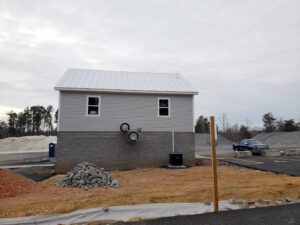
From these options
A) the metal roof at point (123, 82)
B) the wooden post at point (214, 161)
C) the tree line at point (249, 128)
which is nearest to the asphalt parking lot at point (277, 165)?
the metal roof at point (123, 82)

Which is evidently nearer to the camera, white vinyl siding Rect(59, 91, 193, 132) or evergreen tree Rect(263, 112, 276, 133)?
white vinyl siding Rect(59, 91, 193, 132)

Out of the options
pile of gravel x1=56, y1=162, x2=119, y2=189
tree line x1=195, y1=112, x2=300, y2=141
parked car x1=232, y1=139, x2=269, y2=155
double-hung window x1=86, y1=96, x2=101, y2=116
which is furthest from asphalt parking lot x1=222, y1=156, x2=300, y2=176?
tree line x1=195, y1=112, x2=300, y2=141

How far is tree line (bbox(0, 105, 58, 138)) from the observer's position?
5456 cm

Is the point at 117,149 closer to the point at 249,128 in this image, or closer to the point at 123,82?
the point at 123,82

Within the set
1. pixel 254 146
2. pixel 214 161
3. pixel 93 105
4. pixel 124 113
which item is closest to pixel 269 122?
pixel 254 146

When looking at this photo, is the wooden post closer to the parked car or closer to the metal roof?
the metal roof

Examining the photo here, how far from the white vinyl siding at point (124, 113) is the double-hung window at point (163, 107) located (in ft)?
0.76

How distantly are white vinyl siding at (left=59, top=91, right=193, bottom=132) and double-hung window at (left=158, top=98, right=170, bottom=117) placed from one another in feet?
0.76

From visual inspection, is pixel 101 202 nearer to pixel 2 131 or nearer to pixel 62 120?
pixel 62 120

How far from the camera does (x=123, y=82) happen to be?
16.7 meters

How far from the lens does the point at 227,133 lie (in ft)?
202

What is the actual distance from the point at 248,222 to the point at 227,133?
194 feet

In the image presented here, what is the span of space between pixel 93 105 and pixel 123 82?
2754 millimetres

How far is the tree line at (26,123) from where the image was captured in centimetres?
5456
